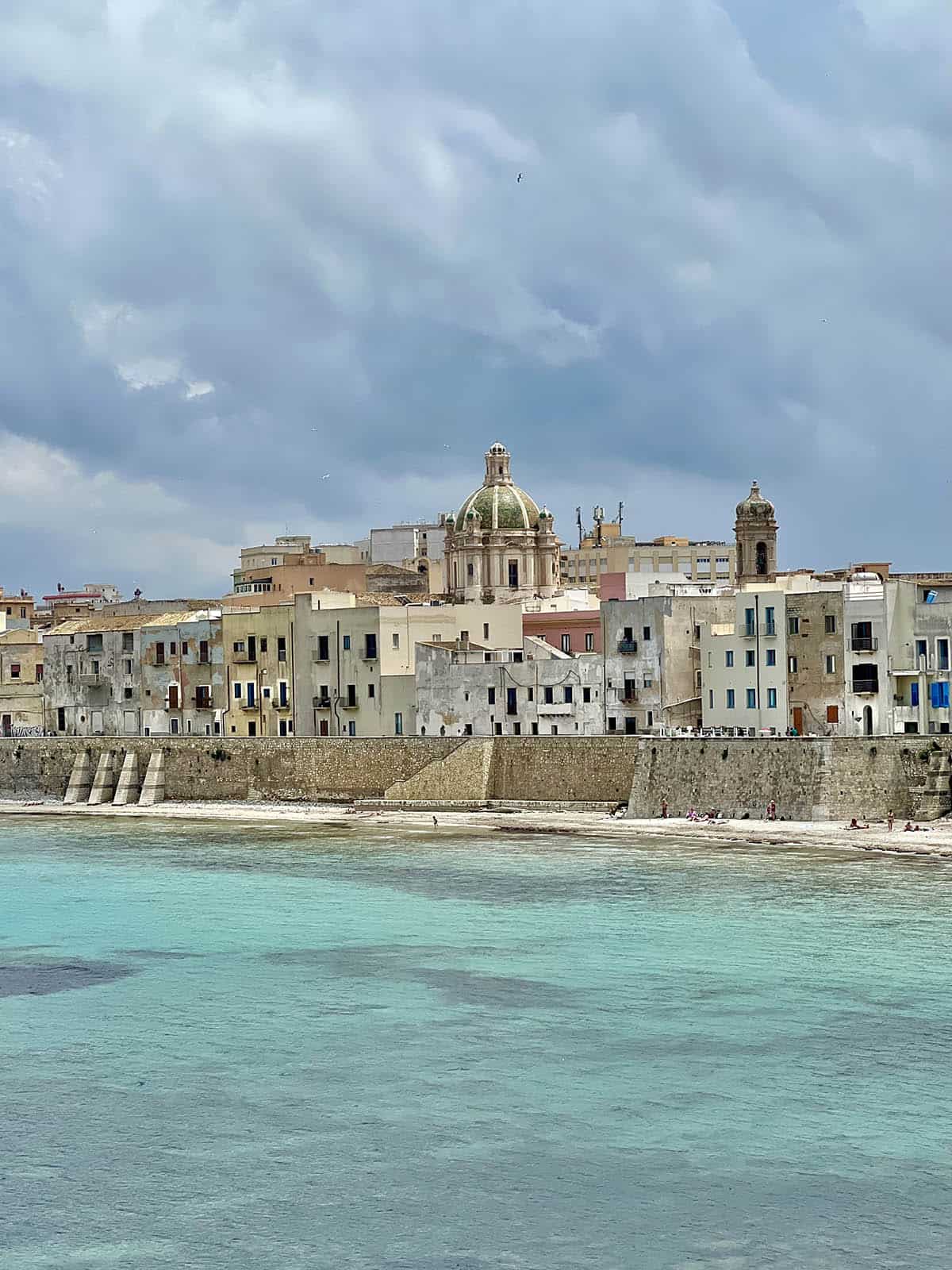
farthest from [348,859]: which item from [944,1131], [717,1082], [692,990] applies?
[944,1131]

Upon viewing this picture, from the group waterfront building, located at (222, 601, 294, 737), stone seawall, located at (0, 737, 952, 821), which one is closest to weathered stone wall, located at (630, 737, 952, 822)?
stone seawall, located at (0, 737, 952, 821)

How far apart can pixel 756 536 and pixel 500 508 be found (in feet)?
91.4

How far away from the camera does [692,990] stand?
35.2 meters

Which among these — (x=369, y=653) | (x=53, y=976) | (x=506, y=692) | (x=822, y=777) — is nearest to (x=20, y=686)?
(x=369, y=653)

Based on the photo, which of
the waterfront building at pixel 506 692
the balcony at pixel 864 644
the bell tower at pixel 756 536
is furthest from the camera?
the bell tower at pixel 756 536

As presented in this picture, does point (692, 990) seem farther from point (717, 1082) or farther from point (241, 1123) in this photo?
point (241, 1123)

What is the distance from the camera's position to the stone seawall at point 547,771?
56594 mm

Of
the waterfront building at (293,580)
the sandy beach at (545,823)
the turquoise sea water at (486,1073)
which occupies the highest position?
the waterfront building at (293,580)

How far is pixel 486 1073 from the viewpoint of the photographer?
2952 centimetres

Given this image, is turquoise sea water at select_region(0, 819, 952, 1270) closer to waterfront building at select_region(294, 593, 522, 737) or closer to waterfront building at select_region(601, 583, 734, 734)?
waterfront building at select_region(601, 583, 734, 734)

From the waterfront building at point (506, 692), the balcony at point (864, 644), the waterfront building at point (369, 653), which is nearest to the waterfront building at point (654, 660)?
the waterfront building at point (506, 692)

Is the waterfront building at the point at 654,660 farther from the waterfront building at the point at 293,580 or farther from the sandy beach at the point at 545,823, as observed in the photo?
the waterfront building at the point at 293,580

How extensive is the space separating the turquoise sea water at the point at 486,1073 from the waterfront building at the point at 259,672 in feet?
84.9

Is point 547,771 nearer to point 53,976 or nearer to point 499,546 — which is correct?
point 53,976
